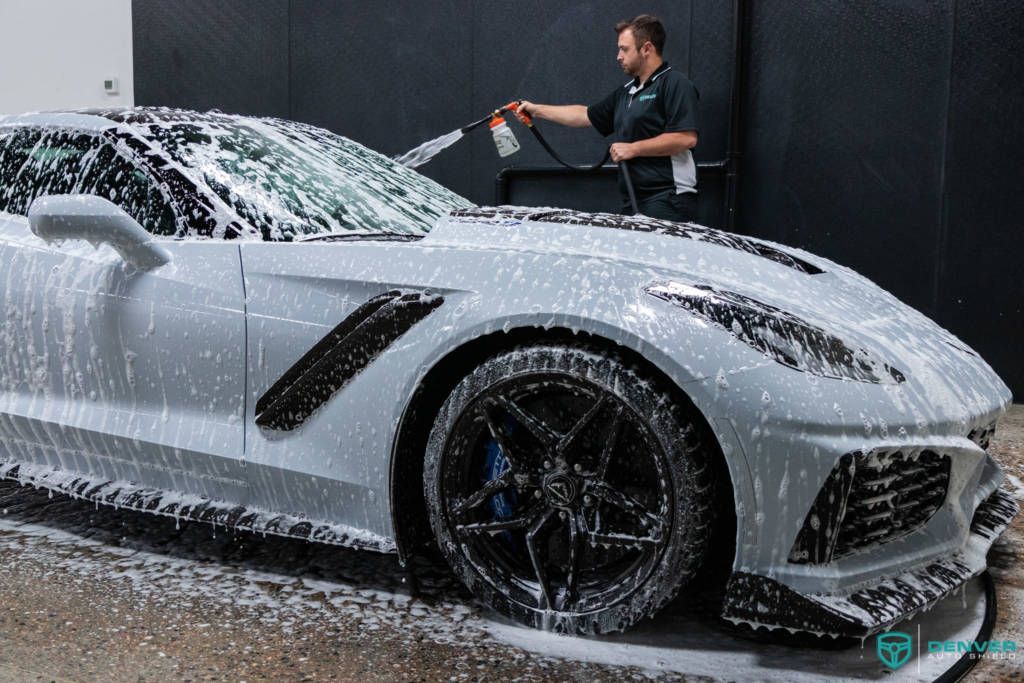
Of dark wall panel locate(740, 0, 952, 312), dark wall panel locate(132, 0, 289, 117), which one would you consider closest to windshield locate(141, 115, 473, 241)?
dark wall panel locate(740, 0, 952, 312)

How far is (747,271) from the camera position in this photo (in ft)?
9.22

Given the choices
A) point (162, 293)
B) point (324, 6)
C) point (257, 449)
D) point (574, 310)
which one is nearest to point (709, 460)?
point (574, 310)

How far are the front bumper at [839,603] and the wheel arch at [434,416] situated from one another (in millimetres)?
160

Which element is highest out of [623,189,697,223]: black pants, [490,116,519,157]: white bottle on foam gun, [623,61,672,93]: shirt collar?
[623,61,672,93]: shirt collar

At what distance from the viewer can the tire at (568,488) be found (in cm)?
246

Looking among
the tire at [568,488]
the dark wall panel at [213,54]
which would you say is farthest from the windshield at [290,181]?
the dark wall panel at [213,54]

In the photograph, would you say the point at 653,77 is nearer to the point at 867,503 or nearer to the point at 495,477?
the point at 495,477

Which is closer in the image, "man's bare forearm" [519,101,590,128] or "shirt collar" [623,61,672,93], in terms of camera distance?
"shirt collar" [623,61,672,93]

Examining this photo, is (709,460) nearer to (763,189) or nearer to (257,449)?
(257,449)

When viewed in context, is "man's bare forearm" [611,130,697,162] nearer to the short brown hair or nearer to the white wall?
the short brown hair

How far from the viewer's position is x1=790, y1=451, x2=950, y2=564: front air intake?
2.36 meters

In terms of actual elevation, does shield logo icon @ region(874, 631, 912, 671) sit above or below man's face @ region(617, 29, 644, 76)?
below

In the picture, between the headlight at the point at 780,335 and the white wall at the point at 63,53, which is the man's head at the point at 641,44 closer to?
the headlight at the point at 780,335

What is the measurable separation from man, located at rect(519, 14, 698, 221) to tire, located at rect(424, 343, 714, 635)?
293 centimetres
